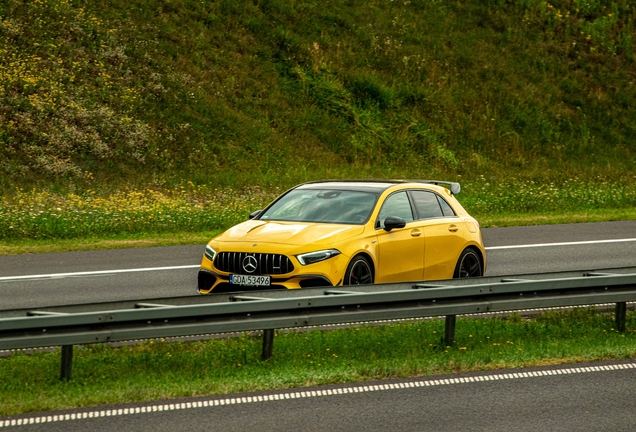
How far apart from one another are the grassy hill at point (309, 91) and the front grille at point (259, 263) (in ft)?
55.0

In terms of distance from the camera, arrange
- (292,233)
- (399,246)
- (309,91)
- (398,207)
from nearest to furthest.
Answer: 1. (292,233)
2. (399,246)
3. (398,207)
4. (309,91)

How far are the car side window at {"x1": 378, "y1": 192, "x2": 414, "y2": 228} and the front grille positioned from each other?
177cm

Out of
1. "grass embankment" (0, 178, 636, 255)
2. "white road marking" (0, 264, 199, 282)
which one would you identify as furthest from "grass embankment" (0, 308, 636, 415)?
"grass embankment" (0, 178, 636, 255)

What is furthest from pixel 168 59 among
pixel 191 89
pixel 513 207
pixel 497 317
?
pixel 497 317

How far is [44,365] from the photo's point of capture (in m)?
8.90

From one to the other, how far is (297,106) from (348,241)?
25484mm

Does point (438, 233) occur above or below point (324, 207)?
below

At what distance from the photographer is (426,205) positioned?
41.9 ft

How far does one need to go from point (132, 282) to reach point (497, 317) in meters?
5.80

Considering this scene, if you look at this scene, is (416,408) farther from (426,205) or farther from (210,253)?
(426,205)

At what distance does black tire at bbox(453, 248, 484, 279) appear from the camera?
500 inches

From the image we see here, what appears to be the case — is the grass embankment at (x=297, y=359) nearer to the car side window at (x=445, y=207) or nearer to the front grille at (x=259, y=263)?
the front grille at (x=259, y=263)

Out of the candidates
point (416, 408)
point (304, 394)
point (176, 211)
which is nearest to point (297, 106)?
point (176, 211)

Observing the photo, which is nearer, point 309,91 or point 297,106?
point 297,106
